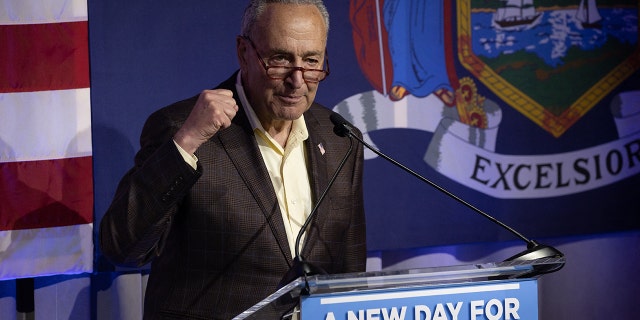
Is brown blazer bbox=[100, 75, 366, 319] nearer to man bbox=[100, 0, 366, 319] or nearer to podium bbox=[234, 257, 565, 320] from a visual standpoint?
man bbox=[100, 0, 366, 319]

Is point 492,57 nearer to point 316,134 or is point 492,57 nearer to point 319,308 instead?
point 316,134

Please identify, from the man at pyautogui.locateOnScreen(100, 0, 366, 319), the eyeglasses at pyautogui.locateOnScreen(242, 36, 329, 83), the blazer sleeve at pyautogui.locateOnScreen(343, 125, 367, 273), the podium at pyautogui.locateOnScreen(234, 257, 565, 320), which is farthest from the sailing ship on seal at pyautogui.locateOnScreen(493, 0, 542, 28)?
the podium at pyautogui.locateOnScreen(234, 257, 565, 320)

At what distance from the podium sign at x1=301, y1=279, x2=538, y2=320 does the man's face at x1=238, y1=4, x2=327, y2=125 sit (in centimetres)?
70

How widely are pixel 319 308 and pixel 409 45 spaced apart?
1935 mm

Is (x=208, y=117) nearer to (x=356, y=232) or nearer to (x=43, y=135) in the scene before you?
(x=356, y=232)

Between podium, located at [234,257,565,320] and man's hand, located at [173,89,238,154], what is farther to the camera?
man's hand, located at [173,89,238,154]

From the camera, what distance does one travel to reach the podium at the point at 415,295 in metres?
1.48

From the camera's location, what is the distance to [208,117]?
5.93ft

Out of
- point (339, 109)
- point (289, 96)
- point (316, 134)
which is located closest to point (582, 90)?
point (339, 109)

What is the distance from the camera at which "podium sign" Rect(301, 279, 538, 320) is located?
149 cm

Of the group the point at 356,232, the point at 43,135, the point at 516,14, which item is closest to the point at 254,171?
the point at 356,232

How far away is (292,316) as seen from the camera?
5.21ft

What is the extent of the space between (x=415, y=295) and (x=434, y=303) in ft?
0.13

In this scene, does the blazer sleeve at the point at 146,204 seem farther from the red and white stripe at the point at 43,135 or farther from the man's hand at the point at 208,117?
the red and white stripe at the point at 43,135
